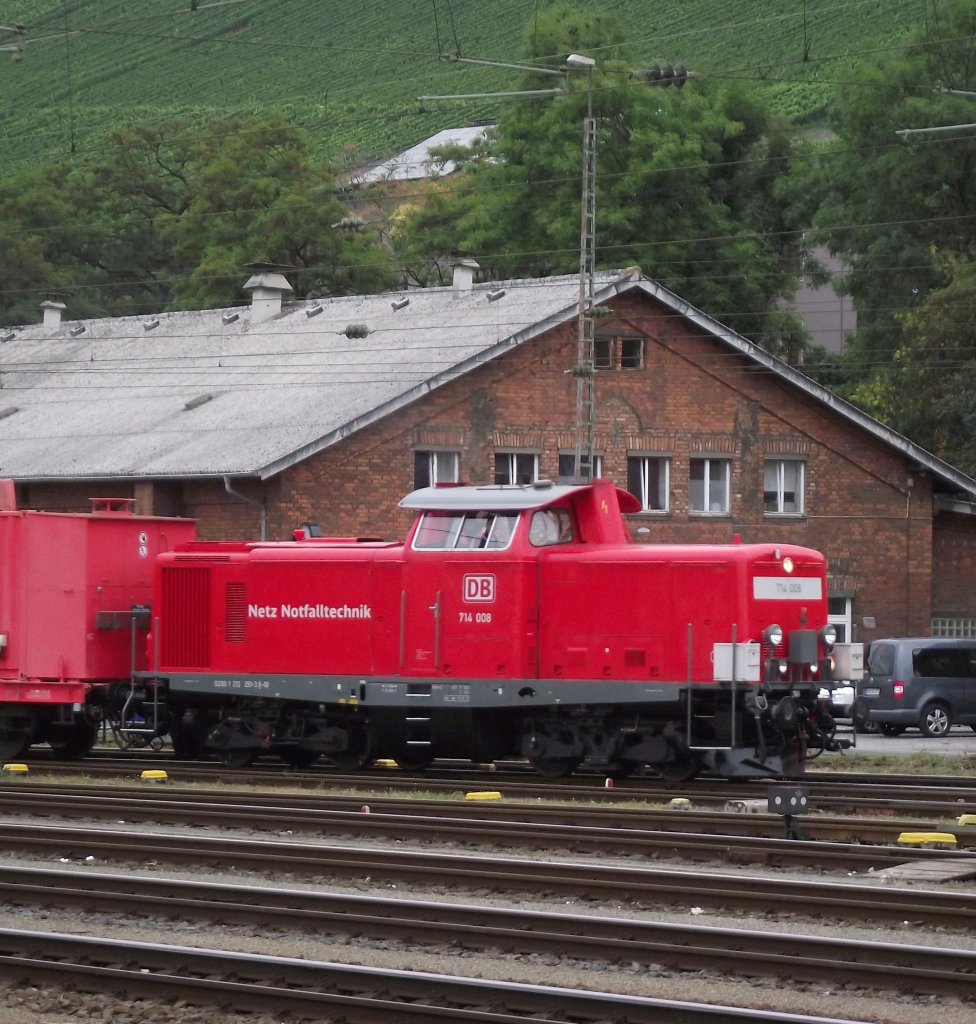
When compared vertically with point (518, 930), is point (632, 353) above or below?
above

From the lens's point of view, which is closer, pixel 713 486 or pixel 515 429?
pixel 515 429

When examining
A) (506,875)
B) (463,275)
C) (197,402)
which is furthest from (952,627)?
(506,875)

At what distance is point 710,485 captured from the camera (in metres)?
41.0

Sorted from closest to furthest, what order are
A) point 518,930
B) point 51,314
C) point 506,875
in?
1. point 518,930
2. point 506,875
3. point 51,314

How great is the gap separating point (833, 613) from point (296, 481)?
1317 centimetres

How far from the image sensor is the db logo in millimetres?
20844

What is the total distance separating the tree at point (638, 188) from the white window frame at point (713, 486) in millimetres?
15913

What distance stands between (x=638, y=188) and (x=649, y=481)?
21000 mm

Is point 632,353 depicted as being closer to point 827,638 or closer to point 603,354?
point 603,354

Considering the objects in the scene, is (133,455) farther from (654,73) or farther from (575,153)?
(575,153)

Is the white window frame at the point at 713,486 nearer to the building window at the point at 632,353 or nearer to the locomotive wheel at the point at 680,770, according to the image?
the building window at the point at 632,353

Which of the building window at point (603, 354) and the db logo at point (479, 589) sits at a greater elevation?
the building window at point (603, 354)

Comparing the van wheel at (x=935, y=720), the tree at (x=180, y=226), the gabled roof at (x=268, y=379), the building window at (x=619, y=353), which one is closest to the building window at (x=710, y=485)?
the gabled roof at (x=268, y=379)

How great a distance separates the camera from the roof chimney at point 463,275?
41.9 m
